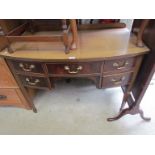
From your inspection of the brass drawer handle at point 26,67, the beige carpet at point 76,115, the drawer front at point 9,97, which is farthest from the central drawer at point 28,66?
the beige carpet at point 76,115

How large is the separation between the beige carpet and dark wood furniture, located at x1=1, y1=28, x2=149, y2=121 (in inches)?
19.2

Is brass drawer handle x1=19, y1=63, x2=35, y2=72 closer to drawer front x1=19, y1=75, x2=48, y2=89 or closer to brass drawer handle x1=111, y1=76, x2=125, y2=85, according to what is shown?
drawer front x1=19, y1=75, x2=48, y2=89

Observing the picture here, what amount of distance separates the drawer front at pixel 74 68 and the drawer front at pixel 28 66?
0.26ft

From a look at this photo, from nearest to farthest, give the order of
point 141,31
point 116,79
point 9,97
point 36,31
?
point 141,31 → point 116,79 → point 36,31 → point 9,97

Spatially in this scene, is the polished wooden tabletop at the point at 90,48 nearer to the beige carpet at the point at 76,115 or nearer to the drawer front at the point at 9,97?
the drawer front at the point at 9,97

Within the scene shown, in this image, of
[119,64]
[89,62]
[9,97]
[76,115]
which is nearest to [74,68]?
[89,62]

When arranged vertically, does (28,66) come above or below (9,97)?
above

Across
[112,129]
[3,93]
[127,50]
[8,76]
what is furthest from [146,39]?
[3,93]

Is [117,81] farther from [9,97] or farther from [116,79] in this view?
[9,97]

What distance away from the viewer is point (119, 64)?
0.95 meters

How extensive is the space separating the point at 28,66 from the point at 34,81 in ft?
0.57

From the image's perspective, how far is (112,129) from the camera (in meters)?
1.33
